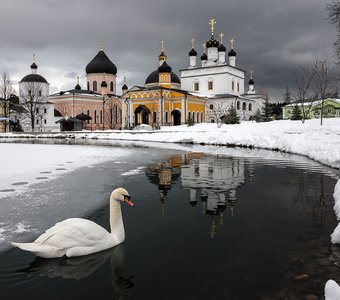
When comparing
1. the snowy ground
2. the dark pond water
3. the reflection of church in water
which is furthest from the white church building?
the dark pond water

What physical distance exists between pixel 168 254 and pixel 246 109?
63.3 m

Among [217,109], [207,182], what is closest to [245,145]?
[207,182]

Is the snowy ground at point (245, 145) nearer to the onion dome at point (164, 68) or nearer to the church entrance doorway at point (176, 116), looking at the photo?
the church entrance doorway at point (176, 116)

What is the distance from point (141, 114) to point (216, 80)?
18.0 metres

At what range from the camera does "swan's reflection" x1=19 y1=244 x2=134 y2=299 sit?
371 centimetres

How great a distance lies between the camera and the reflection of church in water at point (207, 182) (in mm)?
6714

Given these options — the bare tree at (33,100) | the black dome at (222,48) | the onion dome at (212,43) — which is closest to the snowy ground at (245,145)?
the bare tree at (33,100)

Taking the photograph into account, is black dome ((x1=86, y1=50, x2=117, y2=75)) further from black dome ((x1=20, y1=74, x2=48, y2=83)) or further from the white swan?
the white swan

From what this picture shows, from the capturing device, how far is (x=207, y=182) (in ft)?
30.7

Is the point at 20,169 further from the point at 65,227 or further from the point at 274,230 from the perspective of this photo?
the point at 274,230

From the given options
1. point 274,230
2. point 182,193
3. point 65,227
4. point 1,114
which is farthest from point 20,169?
point 1,114

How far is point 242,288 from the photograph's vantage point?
3500 mm

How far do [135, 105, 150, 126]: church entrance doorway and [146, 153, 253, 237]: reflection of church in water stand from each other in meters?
39.9

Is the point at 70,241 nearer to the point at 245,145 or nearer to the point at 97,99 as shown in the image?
the point at 245,145
